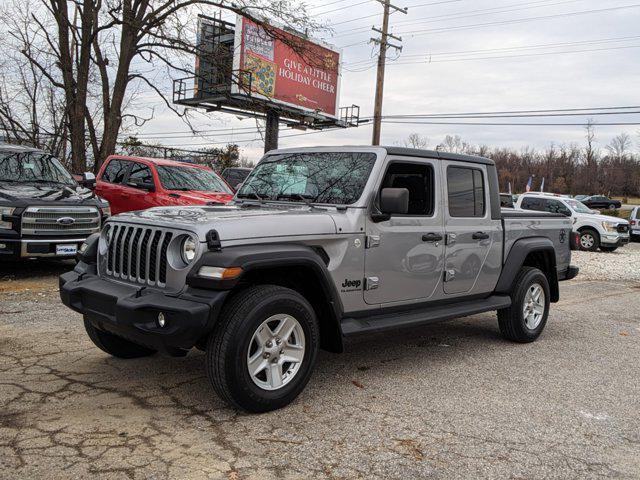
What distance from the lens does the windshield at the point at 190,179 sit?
11.0 metres

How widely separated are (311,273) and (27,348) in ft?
9.32

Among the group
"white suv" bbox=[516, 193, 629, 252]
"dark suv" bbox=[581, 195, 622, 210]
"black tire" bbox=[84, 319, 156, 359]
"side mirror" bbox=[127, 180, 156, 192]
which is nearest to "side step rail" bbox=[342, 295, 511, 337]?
"black tire" bbox=[84, 319, 156, 359]

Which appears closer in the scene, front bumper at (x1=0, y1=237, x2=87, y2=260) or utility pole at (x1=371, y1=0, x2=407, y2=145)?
front bumper at (x1=0, y1=237, x2=87, y2=260)

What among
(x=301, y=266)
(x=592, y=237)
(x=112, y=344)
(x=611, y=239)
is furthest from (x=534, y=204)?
(x=112, y=344)

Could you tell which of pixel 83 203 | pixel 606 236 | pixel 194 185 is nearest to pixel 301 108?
pixel 606 236

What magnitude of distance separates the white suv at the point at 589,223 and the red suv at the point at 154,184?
11717 millimetres

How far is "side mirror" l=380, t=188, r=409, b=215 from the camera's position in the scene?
4432mm

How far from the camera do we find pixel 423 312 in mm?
5086

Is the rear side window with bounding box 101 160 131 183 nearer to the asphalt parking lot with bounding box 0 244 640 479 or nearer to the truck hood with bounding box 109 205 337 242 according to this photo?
the asphalt parking lot with bounding box 0 244 640 479

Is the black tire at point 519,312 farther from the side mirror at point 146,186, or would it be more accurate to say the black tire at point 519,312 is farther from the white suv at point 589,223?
the white suv at point 589,223

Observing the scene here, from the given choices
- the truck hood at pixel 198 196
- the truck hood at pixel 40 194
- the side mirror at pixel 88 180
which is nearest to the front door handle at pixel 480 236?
the truck hood at pixel 198 196

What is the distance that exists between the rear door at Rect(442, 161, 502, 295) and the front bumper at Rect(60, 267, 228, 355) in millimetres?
2518

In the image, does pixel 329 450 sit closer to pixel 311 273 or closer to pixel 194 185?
pixel 311 273

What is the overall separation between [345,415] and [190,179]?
817 centimetres
